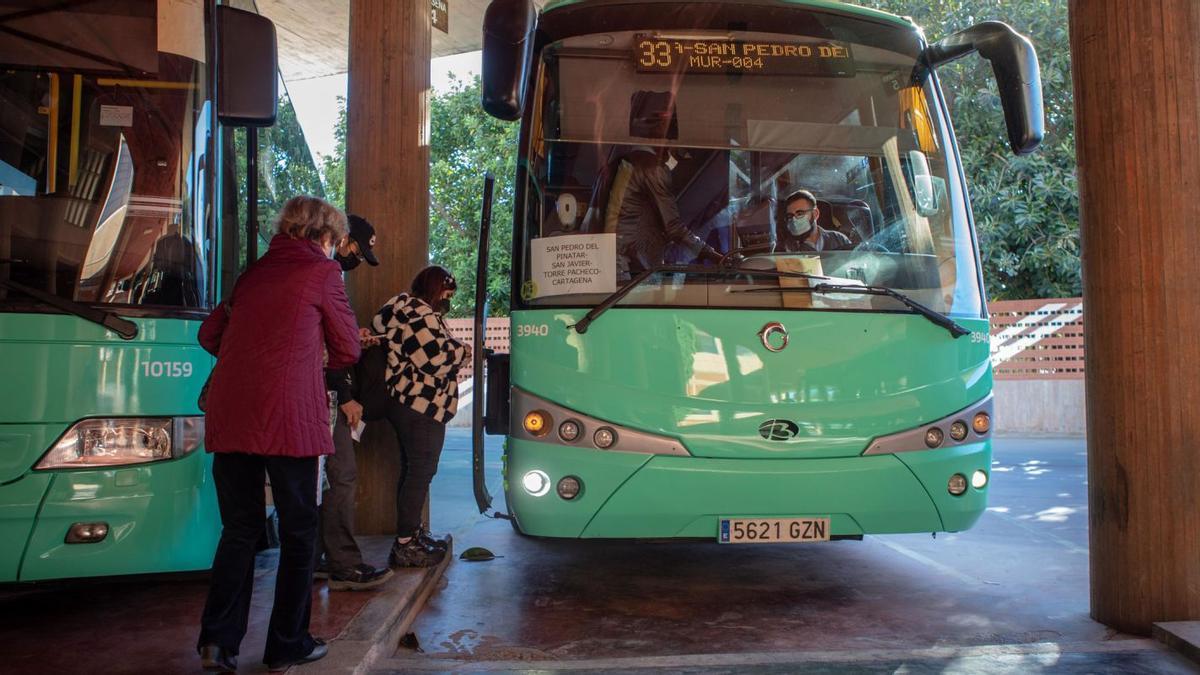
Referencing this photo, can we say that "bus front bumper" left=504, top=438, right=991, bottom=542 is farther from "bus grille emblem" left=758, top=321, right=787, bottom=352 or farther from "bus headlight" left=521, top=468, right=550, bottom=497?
"bus grille emblem" left=758, top=321, right=787, bottom=352

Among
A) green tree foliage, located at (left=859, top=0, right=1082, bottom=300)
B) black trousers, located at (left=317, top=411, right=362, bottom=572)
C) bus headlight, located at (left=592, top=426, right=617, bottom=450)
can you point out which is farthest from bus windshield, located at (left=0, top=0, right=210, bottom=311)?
green tree foliage, located at (left=859, top=0, right=1082, bottom=300)

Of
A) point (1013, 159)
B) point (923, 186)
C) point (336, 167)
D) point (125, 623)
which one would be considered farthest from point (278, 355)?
point (336, 167)

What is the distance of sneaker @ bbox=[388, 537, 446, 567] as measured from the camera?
5.48 meters

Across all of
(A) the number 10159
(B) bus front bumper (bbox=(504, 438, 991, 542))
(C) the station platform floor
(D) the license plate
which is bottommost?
(C) the station platform floor

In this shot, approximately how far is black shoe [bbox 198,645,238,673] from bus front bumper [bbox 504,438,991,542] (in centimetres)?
161

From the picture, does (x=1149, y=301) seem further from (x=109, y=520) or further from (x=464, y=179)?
(x=464, y=179)

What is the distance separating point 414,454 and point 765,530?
194 centimetres

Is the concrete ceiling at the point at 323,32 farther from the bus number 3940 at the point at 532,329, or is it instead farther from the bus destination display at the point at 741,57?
the bus number 3940 at the point at 532,329

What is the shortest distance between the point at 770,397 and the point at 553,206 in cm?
148

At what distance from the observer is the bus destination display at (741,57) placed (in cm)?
518

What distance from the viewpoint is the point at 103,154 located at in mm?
4242

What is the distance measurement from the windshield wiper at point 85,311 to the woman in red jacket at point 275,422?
57cm

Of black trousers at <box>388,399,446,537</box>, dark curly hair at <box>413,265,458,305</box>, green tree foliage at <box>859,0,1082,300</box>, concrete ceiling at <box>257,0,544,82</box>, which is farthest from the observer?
green tree foliage at <box>859,0,1082,300</box>

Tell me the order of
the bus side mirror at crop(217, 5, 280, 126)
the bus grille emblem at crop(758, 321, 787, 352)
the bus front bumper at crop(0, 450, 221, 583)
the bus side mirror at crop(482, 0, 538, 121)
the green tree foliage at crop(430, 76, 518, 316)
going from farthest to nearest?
1. the green tree foliage at crop(430, 76, 518, 316)
2. the bus grille emblem at crop(758, 321, 787, 352)
3. the bus side mirror at crop(482, 0, 538, 121)
4. the bus side mirror at crop(217, 5, 280, 126)
5. the bus front bumper at crop(0, 450, 221, 583)
